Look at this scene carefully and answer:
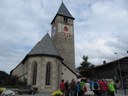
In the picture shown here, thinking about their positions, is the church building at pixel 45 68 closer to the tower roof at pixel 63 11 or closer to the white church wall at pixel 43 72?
the white church wall at pixel 43 72

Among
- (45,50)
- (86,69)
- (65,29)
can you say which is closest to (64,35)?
(65,29)

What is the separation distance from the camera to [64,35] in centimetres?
4556

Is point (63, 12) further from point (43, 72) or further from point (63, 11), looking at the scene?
point (43, 72)

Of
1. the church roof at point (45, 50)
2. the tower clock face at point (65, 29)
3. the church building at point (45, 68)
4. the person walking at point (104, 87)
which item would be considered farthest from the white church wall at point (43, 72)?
the person walking at point (104, 87)

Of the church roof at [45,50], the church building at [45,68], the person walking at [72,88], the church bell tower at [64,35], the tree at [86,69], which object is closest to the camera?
the person walking at [72,88]

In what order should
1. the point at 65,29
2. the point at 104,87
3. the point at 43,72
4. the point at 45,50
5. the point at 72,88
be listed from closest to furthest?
1. the point at 104,87
2. the point at 72,88
3. the point at 43,72
4. the point at 45,50
5. the point at 65,29

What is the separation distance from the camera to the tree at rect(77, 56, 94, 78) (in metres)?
43.6

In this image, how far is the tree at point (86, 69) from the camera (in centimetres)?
4356

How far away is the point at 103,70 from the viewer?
4075 cm

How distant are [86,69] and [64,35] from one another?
9858 mm

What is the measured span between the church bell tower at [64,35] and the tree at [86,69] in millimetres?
2784

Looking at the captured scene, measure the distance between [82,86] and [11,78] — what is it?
934 inches

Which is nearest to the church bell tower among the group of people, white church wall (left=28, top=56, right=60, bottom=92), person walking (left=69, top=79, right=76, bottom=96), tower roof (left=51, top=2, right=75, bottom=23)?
tower roof (left=51, top=2, right=75, bottom=23)

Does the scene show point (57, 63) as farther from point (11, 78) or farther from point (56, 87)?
point (11, 78)
